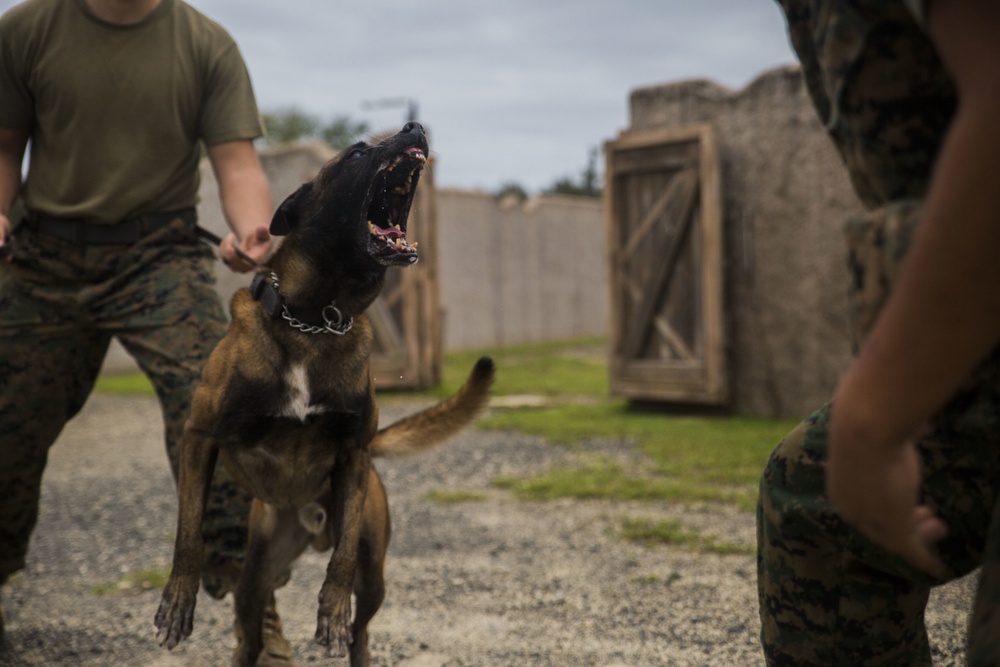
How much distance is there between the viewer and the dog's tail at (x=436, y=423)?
3340 mm

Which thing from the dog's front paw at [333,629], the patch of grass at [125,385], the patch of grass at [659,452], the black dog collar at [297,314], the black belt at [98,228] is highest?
the black belt at [98,228]

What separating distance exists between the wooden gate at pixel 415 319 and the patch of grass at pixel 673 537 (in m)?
6.24

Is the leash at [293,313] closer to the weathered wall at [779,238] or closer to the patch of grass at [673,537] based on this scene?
the patch of grass at [673,537]

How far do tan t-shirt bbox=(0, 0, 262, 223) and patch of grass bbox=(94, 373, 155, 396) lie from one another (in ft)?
29.2

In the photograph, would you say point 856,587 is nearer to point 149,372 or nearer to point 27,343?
point 149,372

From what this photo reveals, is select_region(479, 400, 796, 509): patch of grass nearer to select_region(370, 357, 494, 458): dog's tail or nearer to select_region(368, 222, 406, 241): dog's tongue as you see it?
select_region(370, 357, 494, 458): dog's tail

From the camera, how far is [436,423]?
11.2ft

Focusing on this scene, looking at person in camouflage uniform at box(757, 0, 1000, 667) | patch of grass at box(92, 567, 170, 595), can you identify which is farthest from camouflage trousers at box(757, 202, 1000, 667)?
patch of grass at box(92, 567, 170, 595)

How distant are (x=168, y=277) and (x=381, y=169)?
979mm

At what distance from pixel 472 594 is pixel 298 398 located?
73.5 inches


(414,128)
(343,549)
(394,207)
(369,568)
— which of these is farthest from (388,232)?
(369,568)

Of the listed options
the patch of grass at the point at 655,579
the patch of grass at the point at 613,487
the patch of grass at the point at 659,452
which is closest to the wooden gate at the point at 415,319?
the patch of grass at the point at 659,452

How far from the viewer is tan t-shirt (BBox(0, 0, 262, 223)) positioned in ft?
10.4

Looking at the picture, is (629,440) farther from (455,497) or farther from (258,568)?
(258,568)
